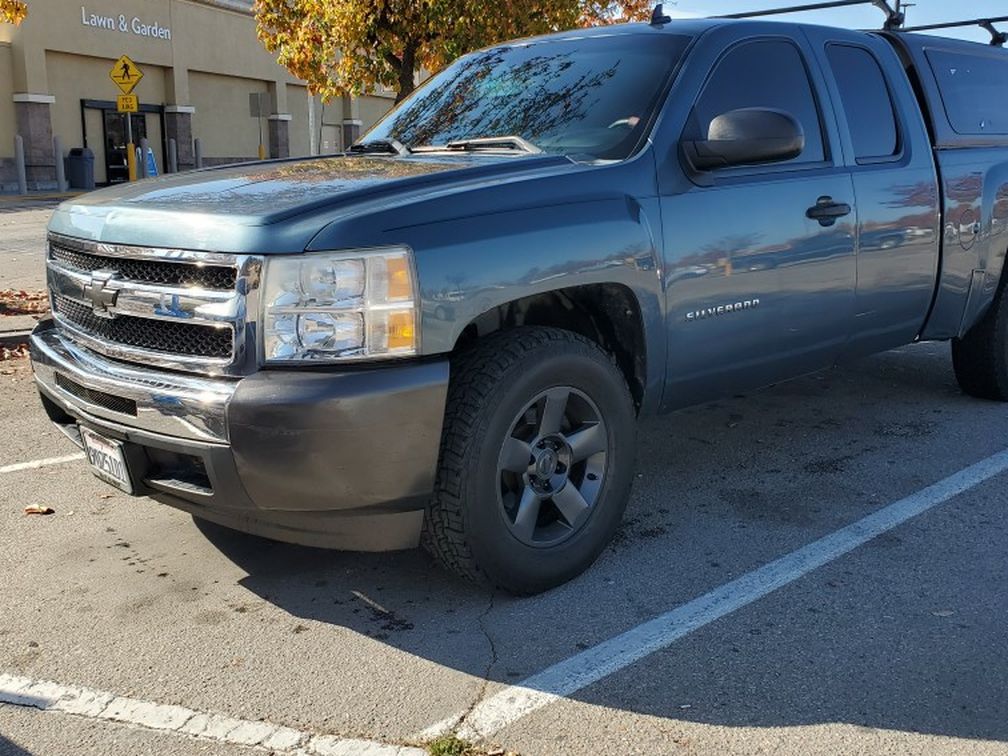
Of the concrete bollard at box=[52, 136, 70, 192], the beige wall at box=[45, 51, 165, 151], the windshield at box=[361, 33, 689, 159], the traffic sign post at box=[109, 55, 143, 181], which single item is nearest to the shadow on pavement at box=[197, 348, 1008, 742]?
the windshield at box=[361, 33, 689, 159]

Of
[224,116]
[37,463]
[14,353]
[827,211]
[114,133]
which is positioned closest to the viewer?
[827,211]

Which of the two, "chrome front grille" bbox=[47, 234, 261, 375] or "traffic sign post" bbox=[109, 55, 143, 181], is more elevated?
"traffic sign post" bbox=[109, 55, 143, 181]

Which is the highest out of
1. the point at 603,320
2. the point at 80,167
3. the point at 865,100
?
the point at 865,100

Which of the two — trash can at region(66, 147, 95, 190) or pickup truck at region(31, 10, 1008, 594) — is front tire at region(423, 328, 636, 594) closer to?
pickup truck at region(31, 10, 1008, 594)

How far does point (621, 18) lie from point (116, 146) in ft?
60.9

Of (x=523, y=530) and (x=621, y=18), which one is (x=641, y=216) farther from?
(x=621, y=18)

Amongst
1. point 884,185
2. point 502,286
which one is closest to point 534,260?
point 502,286

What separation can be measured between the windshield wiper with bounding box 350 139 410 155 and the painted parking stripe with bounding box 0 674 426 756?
2501 mm

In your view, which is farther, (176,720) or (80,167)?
(80,167)

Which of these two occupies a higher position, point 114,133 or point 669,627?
point 114,133

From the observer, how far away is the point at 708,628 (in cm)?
355

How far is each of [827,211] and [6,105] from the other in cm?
2669

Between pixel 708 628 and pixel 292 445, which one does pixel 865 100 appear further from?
pixel 292 445

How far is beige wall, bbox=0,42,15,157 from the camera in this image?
86.5 ft
